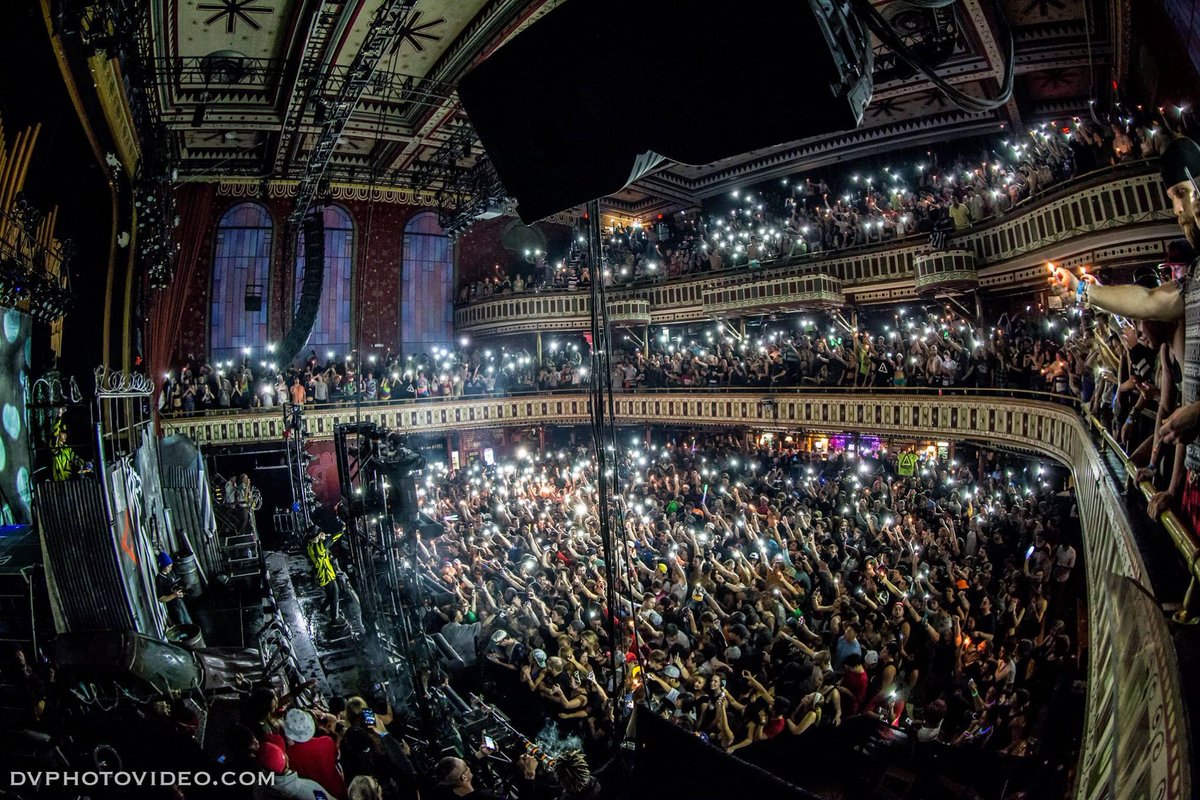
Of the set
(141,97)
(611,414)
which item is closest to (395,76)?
(141,97)

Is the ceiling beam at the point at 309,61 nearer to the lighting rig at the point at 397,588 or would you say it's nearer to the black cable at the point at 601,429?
the lighting rig at the point at 397,588

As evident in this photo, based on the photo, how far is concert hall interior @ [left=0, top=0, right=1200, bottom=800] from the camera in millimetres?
2463

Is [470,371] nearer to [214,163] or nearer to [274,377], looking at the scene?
[274,377]

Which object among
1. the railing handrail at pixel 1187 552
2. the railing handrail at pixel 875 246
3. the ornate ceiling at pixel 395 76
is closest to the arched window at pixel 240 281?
the ornate ceiling at pixel 395 76

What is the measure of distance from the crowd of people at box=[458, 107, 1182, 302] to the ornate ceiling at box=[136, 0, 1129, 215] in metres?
1.16

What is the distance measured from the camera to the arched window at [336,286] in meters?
23.9

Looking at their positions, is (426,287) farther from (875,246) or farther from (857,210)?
(875,246)

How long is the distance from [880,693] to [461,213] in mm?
17928

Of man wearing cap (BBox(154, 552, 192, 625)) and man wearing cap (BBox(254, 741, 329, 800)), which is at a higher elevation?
man wearing cap (BBox(254, 741, 329, 800))

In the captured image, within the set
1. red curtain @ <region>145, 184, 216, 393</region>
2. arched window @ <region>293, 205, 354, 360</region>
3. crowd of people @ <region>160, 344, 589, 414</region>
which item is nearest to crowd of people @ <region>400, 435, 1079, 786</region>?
crowd of people @ <region>160, 344, 589, 414</region>

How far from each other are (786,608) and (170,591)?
9.83 metres

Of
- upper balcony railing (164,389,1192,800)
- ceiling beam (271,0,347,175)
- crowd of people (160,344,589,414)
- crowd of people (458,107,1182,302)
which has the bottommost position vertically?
upper balcony railing (164,389,1192,800)

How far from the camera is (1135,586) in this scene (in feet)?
6.36

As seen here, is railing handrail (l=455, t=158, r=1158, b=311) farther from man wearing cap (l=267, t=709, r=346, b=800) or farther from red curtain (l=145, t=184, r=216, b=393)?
man wearing cap (l=267, t=709, r=346, b=800)
